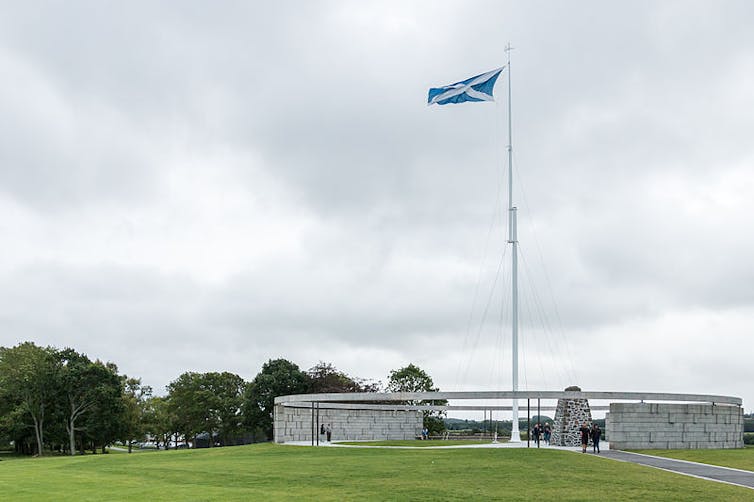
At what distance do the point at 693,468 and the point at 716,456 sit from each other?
658cm

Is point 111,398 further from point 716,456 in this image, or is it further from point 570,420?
point 716,456

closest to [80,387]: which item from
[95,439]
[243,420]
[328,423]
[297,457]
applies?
[95,439]

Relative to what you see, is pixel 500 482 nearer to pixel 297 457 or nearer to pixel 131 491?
pixel 131 491

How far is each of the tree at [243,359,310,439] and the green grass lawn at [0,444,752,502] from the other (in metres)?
36.4

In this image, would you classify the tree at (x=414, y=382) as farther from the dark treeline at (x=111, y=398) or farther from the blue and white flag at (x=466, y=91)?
the blue and white flag at (x=466, y=91)

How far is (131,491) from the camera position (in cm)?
2191

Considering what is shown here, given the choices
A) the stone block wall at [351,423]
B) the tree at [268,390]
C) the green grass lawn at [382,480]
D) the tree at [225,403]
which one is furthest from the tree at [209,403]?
the green grass lawn at [382,480]

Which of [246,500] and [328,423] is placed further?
[328,423]

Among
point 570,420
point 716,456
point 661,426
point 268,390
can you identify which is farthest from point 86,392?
point 716,456

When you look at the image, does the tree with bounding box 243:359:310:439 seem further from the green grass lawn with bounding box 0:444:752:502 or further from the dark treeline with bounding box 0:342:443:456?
the green grass lawn with bounding box 0:444:752:502

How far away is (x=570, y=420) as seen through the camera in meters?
41.5

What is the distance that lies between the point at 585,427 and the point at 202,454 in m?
20.3

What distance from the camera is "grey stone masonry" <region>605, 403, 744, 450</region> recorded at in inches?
1511

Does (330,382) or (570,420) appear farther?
(330,382)
